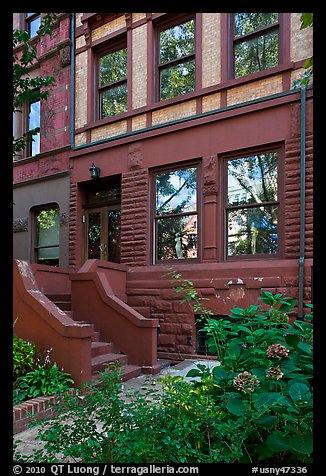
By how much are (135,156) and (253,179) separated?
113 inches

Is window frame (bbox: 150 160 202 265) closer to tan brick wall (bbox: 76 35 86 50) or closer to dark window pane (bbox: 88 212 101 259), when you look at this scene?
dark window pane (bbox: 88 212 101 259)

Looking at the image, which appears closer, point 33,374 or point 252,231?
point 33,374

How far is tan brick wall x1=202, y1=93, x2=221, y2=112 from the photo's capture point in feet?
24.7

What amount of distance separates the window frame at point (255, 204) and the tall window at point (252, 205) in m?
0.02

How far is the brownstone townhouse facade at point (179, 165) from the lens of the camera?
6727 millimetres

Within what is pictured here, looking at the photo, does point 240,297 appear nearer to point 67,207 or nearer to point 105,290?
point 105,290

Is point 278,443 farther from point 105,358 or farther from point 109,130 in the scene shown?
point 109,130

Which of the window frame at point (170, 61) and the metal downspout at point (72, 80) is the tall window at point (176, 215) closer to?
the window frame at point (170, 61)

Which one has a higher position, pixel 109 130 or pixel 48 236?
pixel 109 130

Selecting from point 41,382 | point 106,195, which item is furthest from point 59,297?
point 106,195

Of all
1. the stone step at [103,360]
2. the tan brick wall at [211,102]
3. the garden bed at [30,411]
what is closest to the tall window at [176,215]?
the tan brick wall at [211,102]

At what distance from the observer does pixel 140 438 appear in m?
2.24

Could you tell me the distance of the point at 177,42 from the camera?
27.5ft
